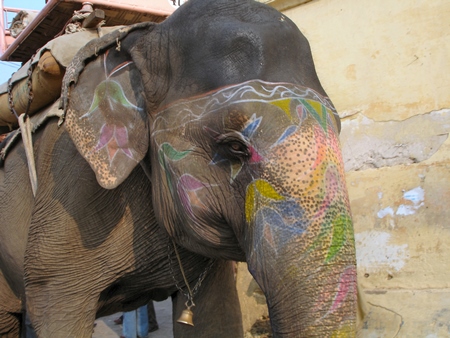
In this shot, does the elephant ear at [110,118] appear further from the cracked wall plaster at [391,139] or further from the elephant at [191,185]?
the cracked wall plaster at [391,139]

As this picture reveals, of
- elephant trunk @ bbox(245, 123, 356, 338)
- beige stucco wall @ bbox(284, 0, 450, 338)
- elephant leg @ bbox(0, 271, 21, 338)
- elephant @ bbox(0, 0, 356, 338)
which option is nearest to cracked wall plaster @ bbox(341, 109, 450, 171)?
beige stucco wall @ bbox(284, 0, 450, 338)

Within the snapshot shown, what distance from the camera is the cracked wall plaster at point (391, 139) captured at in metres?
3.32

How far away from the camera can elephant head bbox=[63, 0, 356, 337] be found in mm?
1558

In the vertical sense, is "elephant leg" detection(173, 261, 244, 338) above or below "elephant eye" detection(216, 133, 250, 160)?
below

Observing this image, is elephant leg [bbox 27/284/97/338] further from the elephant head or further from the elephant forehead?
the elephant forehead

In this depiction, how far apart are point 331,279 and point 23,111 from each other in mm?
1849

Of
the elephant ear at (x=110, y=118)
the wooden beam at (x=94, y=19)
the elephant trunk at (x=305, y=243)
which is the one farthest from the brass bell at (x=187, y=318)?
the wooden beam at (x=94, y=19)

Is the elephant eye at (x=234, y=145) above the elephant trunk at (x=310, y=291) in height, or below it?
above

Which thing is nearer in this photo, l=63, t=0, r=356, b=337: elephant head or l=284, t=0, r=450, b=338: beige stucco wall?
l=63, t=0, r=356, b=337: elephant head

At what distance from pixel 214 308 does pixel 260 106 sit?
3.98 feet

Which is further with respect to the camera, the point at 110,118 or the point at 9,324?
the point at 9,324

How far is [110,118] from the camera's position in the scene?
2135mm

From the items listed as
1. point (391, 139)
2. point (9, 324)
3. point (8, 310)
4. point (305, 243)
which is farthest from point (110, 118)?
point (391, 139)

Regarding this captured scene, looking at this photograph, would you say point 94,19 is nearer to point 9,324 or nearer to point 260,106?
point 260,106
